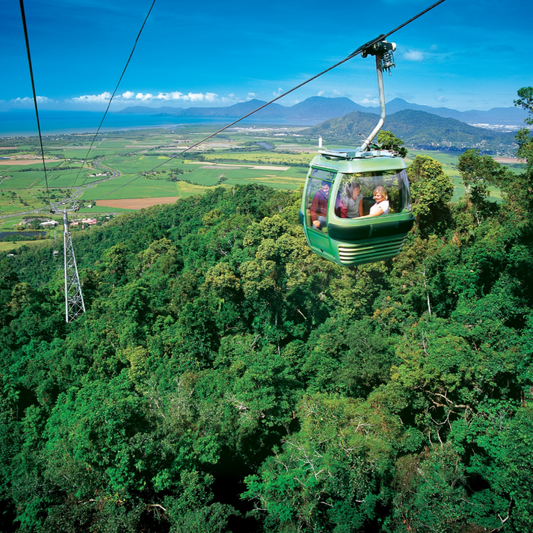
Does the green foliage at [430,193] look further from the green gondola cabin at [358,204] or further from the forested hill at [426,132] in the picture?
the forested hill at [426,132]

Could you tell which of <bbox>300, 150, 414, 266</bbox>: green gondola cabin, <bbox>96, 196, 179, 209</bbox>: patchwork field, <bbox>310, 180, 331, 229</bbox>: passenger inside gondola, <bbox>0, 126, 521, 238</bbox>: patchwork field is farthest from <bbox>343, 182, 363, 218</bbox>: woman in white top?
<bbox>96, 196, 179, 209</bbox>: patchwork field

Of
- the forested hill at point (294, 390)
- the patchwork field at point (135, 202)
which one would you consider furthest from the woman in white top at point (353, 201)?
the patchwork field at point (135, 202)

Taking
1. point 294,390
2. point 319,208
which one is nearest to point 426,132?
point 294,390

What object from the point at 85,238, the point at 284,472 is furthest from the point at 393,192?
the point at 85,238

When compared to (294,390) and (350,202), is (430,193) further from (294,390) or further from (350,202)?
(350,202)

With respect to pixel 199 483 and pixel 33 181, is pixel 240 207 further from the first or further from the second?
pixel 33 181

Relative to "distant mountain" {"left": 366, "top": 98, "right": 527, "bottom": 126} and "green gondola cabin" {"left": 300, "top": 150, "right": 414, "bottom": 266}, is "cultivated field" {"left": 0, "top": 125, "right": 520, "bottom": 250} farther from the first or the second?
"green gondola cabin" {"left": 300, "top": 150, "right": 414, "bottom": 266}
